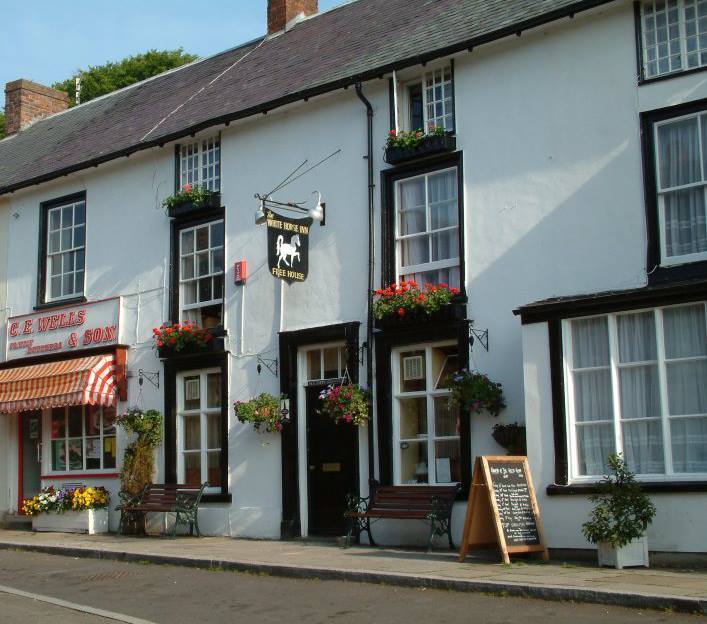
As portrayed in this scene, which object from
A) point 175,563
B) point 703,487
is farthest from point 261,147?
point 703,487

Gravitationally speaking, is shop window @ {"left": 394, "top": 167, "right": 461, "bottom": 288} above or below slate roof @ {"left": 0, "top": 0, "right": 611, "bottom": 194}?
below

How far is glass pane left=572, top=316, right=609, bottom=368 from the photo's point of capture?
12.0m

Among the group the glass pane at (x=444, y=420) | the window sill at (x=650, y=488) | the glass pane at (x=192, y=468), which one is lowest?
the window sill at (x=650, y=488)

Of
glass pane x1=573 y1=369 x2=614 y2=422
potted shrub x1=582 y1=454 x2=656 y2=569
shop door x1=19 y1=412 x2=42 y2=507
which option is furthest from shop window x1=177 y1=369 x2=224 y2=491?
potted shrub x1=582 y1=454 x2=656 y2=569

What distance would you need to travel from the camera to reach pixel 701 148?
472 inches

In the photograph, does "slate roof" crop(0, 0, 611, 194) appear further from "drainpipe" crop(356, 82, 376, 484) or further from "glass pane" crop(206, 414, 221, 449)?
"glass pane" crop(206, 414, 221, 449)

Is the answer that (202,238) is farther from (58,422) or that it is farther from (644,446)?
(644,446)

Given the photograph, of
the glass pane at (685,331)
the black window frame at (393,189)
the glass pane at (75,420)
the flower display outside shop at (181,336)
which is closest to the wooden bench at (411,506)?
the black window frame at (393,189)

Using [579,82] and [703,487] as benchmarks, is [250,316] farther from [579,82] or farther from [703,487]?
[703,487]

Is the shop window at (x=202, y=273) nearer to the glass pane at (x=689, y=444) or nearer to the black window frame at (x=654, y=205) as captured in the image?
the black window frame at (x=654, y=205)

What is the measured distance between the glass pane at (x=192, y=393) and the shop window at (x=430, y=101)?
574 cm

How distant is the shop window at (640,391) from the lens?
11320mm

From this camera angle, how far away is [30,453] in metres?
20.9

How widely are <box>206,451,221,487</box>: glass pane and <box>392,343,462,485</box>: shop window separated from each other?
151 inches
